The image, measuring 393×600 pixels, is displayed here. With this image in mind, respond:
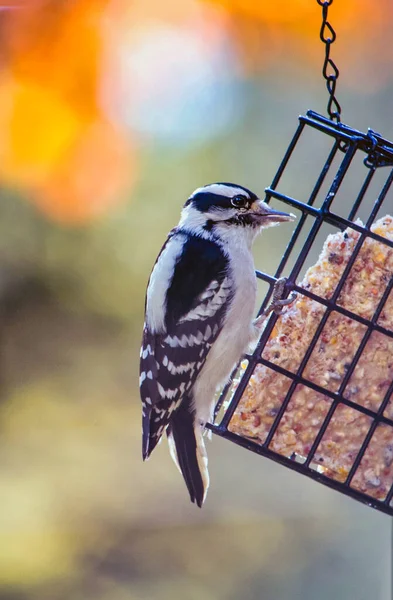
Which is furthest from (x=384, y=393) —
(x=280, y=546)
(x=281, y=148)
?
(x=281, y=148)

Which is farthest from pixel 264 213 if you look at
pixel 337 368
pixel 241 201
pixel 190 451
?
pixel 190 451

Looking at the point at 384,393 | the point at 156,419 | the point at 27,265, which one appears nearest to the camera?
the point at 384,393

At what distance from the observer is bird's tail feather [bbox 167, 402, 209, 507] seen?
334 cm

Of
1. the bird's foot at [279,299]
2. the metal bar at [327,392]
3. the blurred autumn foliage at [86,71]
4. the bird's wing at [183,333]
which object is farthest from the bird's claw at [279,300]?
the blurred autumn foliage at [86,71]

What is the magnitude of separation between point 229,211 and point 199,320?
468mm

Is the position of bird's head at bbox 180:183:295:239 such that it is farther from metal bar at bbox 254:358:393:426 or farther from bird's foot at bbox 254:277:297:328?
metal bar at bbox 254:358:393:426

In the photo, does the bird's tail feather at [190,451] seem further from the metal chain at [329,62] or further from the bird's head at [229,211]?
the metal chain at [329,62]

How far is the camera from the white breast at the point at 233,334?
3333 millimetres

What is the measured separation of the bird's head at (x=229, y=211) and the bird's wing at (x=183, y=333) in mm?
101

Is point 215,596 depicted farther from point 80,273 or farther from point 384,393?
point 384,393

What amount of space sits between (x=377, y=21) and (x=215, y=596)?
5.33 m

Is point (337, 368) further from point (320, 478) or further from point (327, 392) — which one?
point (320, 478)

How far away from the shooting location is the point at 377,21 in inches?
300

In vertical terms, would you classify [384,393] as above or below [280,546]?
above
